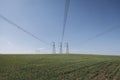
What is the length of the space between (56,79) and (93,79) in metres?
3.83

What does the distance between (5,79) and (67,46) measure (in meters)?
72.2

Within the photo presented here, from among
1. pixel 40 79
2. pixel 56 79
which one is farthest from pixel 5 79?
pixel 56 79

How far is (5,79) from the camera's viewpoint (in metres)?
16.2

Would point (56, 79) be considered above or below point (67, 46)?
below

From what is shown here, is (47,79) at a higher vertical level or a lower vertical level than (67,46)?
lower

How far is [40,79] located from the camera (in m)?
16.3

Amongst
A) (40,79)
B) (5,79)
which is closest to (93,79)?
(40,79)

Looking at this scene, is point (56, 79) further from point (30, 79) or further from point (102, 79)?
point (102, 79)

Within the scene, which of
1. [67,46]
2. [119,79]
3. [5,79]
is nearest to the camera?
[5,79]

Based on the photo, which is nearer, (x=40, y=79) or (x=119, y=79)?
(x=40, y=79)

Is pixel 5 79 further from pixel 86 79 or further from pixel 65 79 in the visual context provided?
pixel 86 79

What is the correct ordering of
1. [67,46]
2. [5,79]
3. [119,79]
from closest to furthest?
[5,79], [119,79], [67,46]

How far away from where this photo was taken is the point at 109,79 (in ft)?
Answer: 56.3

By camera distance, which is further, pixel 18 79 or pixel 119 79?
pixel 119 79
